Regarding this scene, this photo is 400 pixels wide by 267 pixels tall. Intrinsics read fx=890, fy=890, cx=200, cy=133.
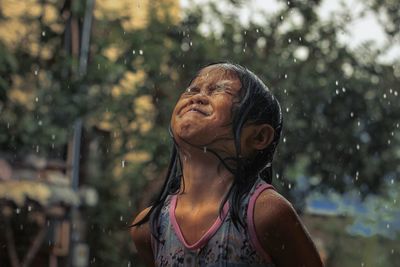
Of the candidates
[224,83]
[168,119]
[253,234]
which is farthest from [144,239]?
[168,119]

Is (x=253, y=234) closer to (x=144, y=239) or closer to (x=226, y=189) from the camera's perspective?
(x=226, y=189)

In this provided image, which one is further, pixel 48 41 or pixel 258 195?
pixel 48 41

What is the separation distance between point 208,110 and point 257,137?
0.16 m

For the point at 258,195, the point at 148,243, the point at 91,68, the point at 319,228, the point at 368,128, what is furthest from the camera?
the point at 319,228

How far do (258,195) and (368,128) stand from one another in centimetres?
1138

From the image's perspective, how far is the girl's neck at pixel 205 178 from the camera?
249cm

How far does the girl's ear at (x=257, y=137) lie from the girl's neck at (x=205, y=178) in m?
0.09

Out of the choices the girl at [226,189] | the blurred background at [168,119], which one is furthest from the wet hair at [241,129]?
the blurred background at [168,119]

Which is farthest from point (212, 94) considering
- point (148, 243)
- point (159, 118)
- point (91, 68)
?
point (159, 118)

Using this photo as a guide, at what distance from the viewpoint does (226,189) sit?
8.15 ft

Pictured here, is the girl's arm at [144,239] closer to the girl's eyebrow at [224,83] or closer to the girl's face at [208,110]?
the girl's face at [208,110]

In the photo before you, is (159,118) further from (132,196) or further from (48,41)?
(48,41)

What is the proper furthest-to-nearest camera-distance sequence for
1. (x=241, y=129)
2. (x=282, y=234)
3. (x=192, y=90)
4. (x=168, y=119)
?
(x=168, y=119), (x=192, y=90), (x=241, y=129), (x=282, y=234)

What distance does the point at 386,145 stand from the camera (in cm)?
1362
